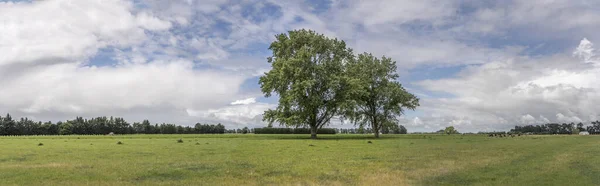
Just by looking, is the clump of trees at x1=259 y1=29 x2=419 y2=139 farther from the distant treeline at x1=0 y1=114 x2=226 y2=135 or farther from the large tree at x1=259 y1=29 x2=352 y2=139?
the distant treeline at x1=0 y1=114 x2=226 y2=135

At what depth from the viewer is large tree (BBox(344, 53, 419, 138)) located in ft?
251

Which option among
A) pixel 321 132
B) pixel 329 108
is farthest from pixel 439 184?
pixel 321 132

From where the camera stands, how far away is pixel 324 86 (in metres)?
67.5

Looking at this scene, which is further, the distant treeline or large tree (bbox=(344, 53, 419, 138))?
the distant treeline

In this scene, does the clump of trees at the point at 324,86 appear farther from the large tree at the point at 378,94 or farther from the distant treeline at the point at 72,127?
the distant treeline at the point at 72,127

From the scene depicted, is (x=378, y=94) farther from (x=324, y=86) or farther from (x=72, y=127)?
(x=72, y=127)

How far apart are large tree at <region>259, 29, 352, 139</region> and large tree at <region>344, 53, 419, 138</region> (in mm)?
6622

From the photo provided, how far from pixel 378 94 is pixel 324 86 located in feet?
46.2

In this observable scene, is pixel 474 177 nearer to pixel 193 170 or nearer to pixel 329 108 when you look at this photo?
pixel 193 170

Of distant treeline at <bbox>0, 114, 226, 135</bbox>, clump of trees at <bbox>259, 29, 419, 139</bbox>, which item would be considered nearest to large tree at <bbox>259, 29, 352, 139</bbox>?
clump of trees at <bbox>259, 29, 419, 139</bbox>

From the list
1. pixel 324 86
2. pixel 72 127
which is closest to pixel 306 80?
pixel 324 86

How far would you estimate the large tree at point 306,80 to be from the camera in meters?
65.2

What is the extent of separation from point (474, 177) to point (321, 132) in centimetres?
12054

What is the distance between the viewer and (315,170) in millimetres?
18391
